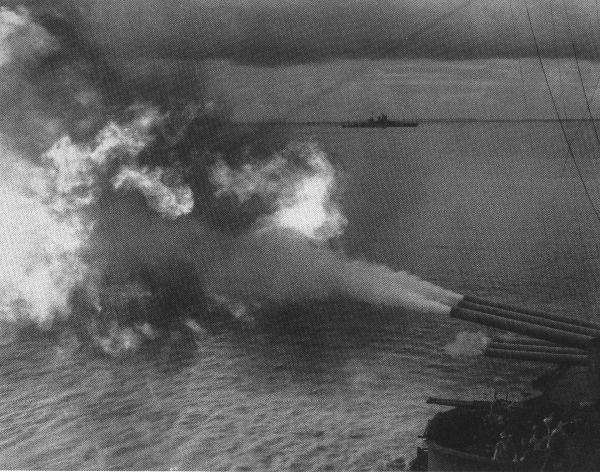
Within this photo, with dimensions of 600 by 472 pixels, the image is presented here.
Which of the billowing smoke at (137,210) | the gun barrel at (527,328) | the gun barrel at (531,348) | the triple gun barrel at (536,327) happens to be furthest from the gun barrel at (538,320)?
the billowing smoke at (137,210)

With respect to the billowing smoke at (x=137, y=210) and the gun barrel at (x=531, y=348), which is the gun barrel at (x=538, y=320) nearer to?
the gun barrel at (x=531, y=348)

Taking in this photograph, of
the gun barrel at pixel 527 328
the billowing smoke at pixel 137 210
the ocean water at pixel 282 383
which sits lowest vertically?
the ocean water at pixel 282 383

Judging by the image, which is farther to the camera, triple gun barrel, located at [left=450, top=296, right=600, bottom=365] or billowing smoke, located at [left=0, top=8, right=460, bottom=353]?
billowing smoke, located at [left=0, top=8, right=460, bottom=353]

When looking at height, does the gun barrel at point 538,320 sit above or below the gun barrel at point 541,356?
above

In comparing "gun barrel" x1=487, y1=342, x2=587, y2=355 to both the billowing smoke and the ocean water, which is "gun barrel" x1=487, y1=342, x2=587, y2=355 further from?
the ocean water

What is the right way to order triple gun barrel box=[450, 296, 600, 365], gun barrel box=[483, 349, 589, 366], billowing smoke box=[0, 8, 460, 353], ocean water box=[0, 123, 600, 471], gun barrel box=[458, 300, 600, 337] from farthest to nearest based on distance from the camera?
billowing smoke box=[0, 8, 460, 353] < ocean water box=[0, 123, 600, 471] < gun barrel box=[483, 349, 589, 366] < gun barrel box=[458, 300, 600, 337] < triple gun barrel box=[450, 296, 600, 365]

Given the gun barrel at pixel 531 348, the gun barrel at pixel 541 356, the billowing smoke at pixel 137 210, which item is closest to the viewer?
the gun barrel at pixel 541 356

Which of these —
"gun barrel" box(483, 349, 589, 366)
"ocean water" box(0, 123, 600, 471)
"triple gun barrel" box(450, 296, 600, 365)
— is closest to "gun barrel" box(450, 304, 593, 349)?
"triple gun barrel" box(450, 296, 600, 365)
